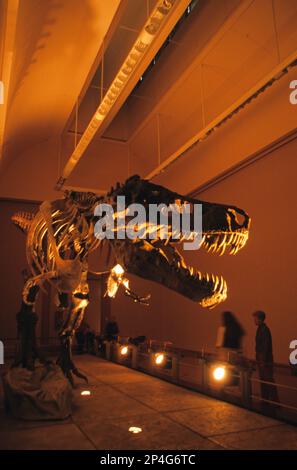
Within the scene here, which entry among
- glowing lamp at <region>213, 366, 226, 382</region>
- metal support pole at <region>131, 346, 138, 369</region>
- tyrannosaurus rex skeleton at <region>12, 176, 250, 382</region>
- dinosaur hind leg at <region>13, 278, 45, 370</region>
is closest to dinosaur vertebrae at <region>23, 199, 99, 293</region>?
tyrannosaurus rex skeleton at <region>12, 176, 250, 382</region>

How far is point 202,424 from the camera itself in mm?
3727

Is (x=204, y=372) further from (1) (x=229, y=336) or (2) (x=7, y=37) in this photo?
(2) (x=7, y=37)

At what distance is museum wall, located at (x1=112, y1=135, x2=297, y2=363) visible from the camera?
7.01 metres

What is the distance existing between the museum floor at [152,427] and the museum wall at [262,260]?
297 cm

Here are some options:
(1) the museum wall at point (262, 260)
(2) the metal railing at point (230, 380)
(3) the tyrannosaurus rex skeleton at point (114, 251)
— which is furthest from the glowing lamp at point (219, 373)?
(1) the museum wall at point (262, 260)

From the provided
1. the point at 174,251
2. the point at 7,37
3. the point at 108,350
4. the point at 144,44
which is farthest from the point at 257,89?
the point at 108,350

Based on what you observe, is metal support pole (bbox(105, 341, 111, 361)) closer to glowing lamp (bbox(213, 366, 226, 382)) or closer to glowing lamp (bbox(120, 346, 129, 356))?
glowing lamp (bbox(120, 346, 129, 356))

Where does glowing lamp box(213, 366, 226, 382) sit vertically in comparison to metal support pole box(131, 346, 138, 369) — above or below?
above

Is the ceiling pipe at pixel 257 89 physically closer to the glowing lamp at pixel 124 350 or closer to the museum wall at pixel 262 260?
the museum wall at pixel 262 260

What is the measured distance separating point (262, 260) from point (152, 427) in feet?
16.1

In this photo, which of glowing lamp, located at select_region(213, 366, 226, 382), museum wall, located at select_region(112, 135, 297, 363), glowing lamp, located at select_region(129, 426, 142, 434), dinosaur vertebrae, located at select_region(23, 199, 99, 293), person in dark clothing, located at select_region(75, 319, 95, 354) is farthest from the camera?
person in dark clothing, located at select_region(75, 319, 95, 354)

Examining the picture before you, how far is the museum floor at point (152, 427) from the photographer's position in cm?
319

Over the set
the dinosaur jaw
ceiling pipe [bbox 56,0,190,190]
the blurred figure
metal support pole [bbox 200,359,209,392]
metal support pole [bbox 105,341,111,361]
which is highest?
ceiling pipe [bbox 56,0,190,190]

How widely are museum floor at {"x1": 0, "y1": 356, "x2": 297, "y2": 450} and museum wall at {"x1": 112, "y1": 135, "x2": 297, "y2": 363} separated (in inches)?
117
